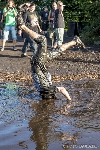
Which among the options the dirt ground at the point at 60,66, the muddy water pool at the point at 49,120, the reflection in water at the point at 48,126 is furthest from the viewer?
the dirt ground at the point at 60,66

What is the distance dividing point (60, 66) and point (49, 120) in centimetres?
675

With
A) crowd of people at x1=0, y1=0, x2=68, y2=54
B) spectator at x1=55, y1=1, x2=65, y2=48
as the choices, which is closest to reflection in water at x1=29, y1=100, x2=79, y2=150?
crowd of people at x1=0, y1=0, x2=68, y2=54

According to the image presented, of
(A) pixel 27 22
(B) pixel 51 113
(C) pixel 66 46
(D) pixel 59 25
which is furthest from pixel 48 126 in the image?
(D) pixel 59 25

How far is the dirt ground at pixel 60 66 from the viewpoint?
11664 mm

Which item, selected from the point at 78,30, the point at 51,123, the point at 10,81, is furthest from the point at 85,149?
the point at 78,30

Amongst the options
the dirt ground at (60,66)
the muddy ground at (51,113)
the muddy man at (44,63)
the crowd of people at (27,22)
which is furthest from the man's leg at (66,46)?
the crowd of people at (27,22)

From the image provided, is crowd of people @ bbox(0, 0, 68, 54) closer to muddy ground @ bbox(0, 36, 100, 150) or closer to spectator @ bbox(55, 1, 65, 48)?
spectator @ bbox(55, 1, 65, 48)

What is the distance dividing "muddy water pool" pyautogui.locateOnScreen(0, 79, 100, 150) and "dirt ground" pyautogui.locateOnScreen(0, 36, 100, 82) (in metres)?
1.86

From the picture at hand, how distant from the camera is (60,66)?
531 inches

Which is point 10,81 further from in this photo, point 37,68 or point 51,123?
point 51,123

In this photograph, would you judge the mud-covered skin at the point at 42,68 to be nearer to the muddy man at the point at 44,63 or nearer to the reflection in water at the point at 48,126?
the muddy man at the point at 44,63

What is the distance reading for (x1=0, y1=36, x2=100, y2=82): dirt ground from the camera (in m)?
11.7

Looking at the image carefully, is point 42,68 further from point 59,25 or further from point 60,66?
point 59,25

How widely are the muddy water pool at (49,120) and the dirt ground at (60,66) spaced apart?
6.11 feet
